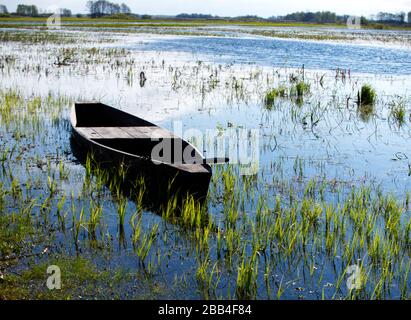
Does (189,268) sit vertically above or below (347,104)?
below

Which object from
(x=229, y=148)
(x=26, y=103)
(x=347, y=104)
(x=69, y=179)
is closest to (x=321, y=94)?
(x=347, y=104)

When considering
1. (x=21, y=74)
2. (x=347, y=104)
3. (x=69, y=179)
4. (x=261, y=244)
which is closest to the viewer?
(x=261, y=244)

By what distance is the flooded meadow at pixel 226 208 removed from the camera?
5469mm

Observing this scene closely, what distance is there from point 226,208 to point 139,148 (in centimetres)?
305

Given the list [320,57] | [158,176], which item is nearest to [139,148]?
[158,176]

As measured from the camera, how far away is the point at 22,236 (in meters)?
6.35

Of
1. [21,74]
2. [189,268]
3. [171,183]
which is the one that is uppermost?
[21,74]

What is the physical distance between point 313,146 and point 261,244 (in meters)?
5.57

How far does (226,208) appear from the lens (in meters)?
7.46

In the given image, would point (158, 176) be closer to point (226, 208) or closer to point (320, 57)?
point (226, 208)

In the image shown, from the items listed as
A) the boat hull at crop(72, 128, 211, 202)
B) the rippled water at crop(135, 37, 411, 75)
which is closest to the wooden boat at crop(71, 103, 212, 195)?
the boat hull at crop(72, 128, 211, 202)

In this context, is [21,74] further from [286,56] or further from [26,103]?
[286,56]

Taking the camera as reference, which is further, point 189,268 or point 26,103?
point 26,103

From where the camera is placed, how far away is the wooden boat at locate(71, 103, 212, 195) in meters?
7.34
